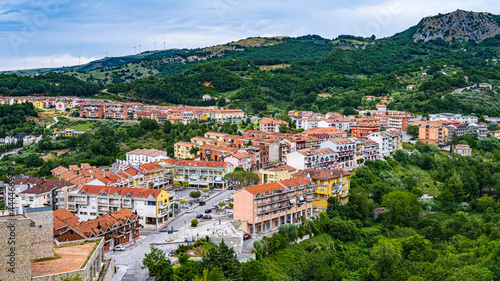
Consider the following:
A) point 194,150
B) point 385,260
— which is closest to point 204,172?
point 194,150

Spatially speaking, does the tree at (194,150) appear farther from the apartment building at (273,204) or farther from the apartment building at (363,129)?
the apartment building at (363,129)

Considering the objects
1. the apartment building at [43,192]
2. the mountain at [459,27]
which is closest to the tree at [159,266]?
the apartment building at [43,192]

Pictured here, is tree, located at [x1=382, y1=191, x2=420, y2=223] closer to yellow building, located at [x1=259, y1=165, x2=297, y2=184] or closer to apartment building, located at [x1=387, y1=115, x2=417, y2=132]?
yellow building, located at [x1=259, y1=165, x2=297, y2=184]

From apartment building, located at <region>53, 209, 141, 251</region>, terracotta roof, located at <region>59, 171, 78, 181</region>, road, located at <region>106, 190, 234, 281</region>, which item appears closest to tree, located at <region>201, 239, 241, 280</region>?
road, located at <region>106, 190, 234, 281</region>

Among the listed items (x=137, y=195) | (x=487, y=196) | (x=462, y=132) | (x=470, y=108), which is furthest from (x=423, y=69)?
(x=137, y=195)

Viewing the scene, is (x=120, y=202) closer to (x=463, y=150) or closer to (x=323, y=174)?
(x=323, y=174)

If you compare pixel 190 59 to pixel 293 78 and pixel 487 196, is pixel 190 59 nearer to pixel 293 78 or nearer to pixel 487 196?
pixel 293 78
